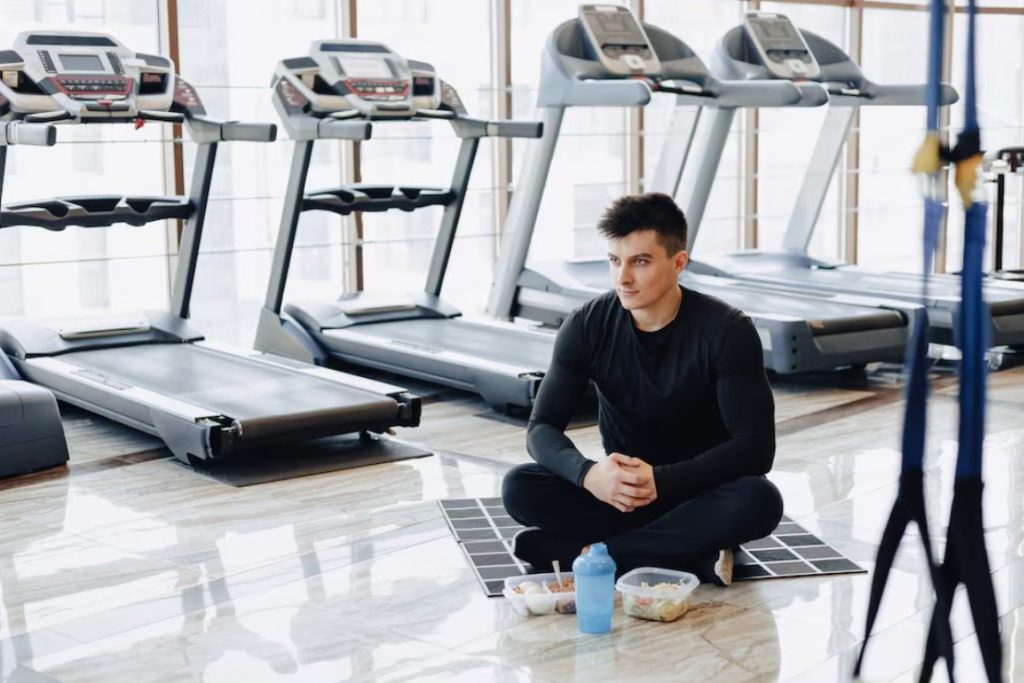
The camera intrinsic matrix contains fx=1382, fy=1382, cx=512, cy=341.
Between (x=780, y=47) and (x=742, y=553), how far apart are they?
4308 mm

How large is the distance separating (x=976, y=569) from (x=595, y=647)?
150cm

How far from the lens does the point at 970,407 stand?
1.30 m

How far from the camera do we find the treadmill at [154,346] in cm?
450

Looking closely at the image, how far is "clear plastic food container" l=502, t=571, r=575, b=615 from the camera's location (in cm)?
301

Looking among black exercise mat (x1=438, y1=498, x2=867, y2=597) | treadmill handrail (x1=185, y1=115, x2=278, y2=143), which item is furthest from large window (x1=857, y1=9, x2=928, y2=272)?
black exercise mat (x1=438, y1=498, x2=867, y2=597)

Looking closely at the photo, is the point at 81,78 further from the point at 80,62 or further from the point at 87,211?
the point at 87,211

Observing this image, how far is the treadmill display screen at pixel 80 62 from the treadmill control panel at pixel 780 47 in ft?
11.0

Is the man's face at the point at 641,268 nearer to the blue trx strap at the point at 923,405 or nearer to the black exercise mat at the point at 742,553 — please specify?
the black exercise mat at the point at 742,553

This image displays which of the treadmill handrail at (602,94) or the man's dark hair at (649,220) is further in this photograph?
the treadmill handrail at (602,94)

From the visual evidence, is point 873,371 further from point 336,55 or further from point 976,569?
point 976,569

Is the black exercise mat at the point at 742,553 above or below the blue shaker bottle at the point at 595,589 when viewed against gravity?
below

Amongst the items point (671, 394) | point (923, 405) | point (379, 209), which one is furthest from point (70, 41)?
point (923, 405)

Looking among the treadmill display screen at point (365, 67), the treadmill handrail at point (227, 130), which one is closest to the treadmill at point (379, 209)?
the treadmill display screen at point (365, 67)

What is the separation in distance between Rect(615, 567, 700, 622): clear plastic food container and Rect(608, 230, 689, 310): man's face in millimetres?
617
